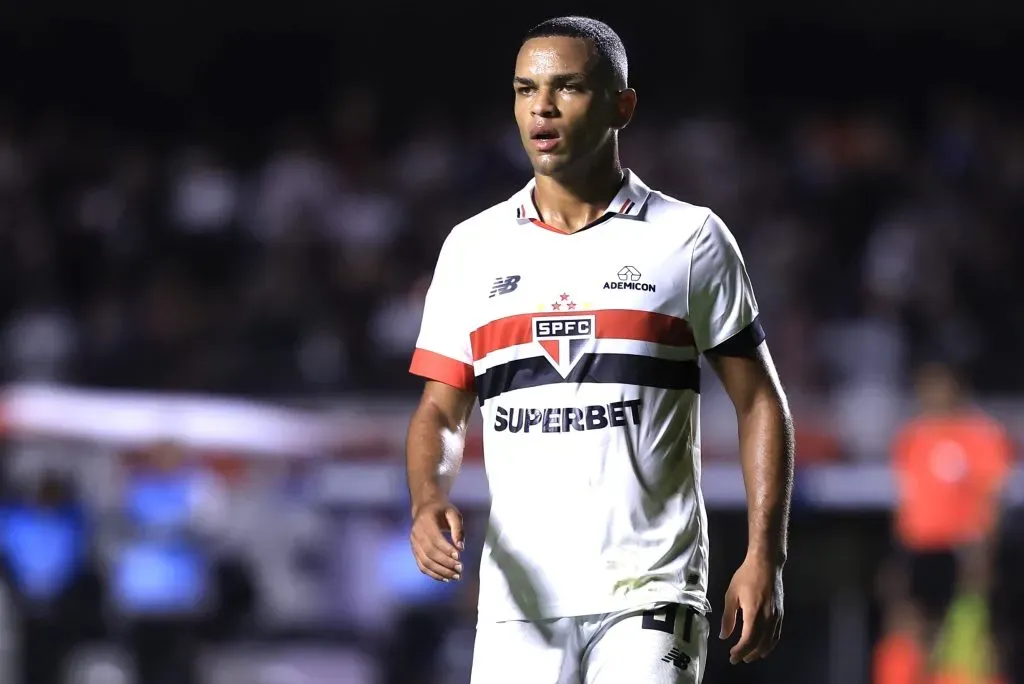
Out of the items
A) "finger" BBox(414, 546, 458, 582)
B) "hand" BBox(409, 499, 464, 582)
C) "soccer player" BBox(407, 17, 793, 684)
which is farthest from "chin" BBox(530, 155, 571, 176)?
"finger" BBox(414, 546, 458, 582)

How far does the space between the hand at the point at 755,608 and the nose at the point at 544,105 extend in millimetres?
1106

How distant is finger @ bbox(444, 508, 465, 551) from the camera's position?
3595mm

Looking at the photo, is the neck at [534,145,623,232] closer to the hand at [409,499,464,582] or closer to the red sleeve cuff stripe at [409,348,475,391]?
the red sleeve cuff stripe at [409,348,475,391]

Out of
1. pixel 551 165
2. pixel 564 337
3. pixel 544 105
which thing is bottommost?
pixel 564 337

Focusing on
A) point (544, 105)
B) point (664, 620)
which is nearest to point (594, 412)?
point (664, 620)

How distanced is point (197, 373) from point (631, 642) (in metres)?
8.38

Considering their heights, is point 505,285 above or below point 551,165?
below

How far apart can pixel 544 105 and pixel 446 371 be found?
677 mm

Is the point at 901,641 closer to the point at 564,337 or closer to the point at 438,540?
the point at 564,337

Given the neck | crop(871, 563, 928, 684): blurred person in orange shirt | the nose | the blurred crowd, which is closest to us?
the nose

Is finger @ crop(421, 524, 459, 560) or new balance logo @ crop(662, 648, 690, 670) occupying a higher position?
finger @ crop(421, 524, 459, 560)

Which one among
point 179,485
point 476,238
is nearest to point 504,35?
point 179,485

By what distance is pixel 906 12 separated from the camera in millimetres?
15656

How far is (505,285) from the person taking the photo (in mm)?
3949
